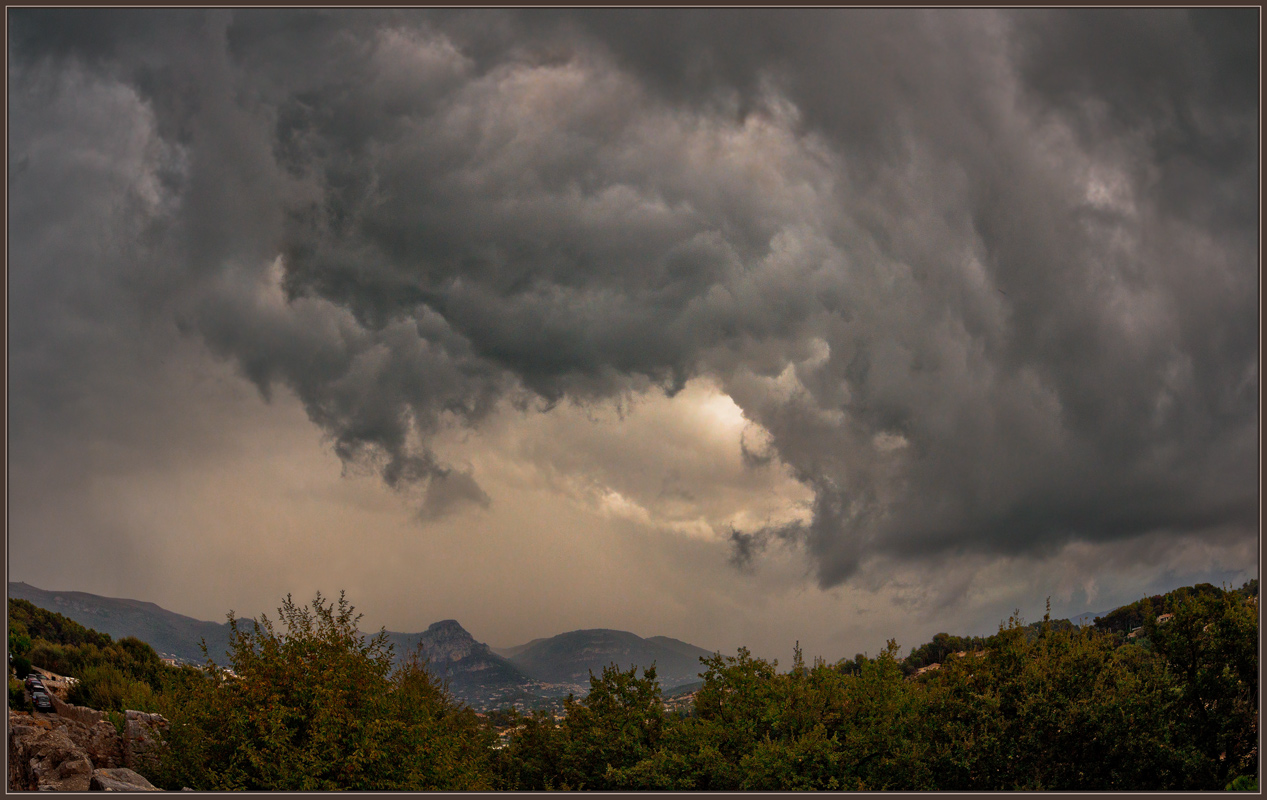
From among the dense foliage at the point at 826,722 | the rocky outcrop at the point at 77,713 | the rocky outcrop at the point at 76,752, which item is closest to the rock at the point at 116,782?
the rocky outcrop at the point at 76,752

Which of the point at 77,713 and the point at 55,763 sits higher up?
the point at 55,763

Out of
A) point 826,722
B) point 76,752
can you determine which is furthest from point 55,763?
point 826,722

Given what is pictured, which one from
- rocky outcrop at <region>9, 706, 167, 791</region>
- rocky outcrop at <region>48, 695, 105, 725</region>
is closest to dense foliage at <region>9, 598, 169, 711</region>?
rocky outcrop at <region>48, 695, 105, 725</region>

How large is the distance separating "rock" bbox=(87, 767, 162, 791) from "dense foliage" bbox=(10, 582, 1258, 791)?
7.17ft

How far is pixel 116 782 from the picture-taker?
1947cm

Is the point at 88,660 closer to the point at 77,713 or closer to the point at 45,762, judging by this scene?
the point at 77,713

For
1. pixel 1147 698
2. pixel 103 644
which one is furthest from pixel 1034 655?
pixel 103 644

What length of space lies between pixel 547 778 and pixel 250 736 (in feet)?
51.1

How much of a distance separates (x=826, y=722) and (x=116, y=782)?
2526cm

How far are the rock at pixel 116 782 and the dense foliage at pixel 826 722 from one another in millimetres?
2185

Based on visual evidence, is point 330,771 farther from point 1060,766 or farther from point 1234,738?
point 1234,738

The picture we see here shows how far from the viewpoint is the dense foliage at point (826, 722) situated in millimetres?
22828

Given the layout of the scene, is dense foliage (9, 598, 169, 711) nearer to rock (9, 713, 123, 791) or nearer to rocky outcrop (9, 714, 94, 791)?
rock (9, 713, 123, 791)

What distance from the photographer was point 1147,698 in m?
26.7
